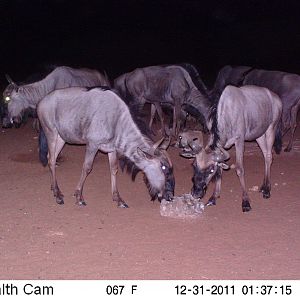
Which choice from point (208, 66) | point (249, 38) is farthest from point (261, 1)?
point (208, 66)

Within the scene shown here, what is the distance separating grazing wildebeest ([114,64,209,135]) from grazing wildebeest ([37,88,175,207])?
14.5 ft

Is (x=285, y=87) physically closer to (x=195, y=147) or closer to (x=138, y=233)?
(x=195, y=147)

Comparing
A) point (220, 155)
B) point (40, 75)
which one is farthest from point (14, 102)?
point (220, 155)

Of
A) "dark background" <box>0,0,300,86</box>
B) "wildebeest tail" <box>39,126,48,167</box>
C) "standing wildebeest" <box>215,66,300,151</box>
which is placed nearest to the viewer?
"wildebeest tail" <box>39,126,48,167</box>

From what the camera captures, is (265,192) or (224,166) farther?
(265,192)

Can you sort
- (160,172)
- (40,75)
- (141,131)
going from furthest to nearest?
1. (40,75)
2. (141,131)
3. (160,172)

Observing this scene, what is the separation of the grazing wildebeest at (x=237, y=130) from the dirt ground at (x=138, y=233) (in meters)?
0.45

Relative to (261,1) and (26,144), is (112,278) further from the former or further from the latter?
(261,1)

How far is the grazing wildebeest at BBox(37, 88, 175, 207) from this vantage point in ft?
25.4

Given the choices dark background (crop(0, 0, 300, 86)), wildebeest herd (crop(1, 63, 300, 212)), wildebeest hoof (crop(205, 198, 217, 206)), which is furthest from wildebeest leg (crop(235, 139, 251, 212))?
dark background (crop(0, 0, 300, 86))

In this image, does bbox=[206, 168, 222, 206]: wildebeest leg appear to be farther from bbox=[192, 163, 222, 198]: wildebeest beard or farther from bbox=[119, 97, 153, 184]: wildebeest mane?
bbox=[119, 97, 153, 184]: wildebeest mane

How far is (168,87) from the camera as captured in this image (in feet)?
44.1

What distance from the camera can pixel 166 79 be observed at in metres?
13.5

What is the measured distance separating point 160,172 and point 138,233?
120 centimetres
